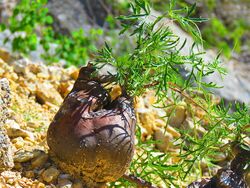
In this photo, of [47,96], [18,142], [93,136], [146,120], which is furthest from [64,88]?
[93,136]

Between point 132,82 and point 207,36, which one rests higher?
point 132,82

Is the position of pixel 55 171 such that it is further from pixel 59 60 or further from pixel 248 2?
pixel 248 2

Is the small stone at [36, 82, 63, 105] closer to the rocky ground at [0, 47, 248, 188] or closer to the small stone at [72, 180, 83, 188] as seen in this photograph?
the rocky ground at [0, 47, 248, 188]

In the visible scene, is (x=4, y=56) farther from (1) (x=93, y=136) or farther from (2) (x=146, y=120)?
(1) (x=93, y=136)

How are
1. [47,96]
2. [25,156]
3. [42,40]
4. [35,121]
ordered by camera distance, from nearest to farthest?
[25,156] < [35,121] < [47,96] < [42,40]

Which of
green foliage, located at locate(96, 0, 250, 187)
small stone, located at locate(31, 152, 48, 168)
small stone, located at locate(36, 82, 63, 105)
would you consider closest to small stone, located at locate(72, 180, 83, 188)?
small stone, located at locate(31, 152, 48, 168)

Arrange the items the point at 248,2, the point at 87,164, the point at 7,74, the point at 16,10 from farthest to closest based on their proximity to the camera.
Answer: the point at 248,2
the point at 16,10
the point at 7,74
the point at 87,164

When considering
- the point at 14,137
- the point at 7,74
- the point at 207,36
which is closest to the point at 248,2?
the point at 207,36
